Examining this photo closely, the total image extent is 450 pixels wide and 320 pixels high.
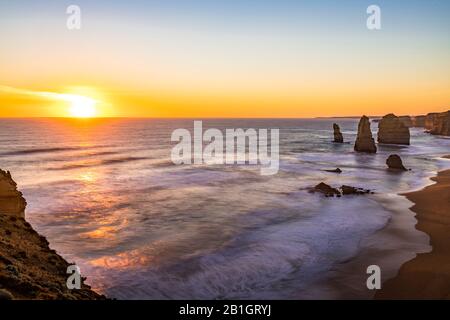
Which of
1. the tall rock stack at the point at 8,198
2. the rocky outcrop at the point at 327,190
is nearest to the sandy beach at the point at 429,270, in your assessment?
the rocky outcrop at the point at 327,190

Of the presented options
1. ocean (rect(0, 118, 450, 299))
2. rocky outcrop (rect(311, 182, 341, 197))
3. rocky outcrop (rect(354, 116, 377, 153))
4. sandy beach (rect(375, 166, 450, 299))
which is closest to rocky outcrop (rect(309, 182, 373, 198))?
rocky outcrop (rect(311, 182, 341, 197))

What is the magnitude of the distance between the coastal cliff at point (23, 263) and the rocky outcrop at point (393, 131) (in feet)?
292

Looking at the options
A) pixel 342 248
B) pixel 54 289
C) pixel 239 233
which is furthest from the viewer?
pixel 239 233

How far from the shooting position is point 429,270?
48.8ft

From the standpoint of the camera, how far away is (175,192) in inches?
1374

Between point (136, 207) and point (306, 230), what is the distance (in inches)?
545

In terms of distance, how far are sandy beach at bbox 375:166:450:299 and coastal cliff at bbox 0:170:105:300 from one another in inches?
423

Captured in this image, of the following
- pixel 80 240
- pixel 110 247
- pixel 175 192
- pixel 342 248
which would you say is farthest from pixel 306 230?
pixel 175 192

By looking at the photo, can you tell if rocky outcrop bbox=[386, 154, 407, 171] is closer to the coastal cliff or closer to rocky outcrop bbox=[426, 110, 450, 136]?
the coastal cliff

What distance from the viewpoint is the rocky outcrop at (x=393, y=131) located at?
286ft

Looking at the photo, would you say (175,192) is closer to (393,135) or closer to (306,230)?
(306,230)

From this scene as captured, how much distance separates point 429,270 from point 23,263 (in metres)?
15.0

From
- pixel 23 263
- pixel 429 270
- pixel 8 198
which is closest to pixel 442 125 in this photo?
pixel 429 270
